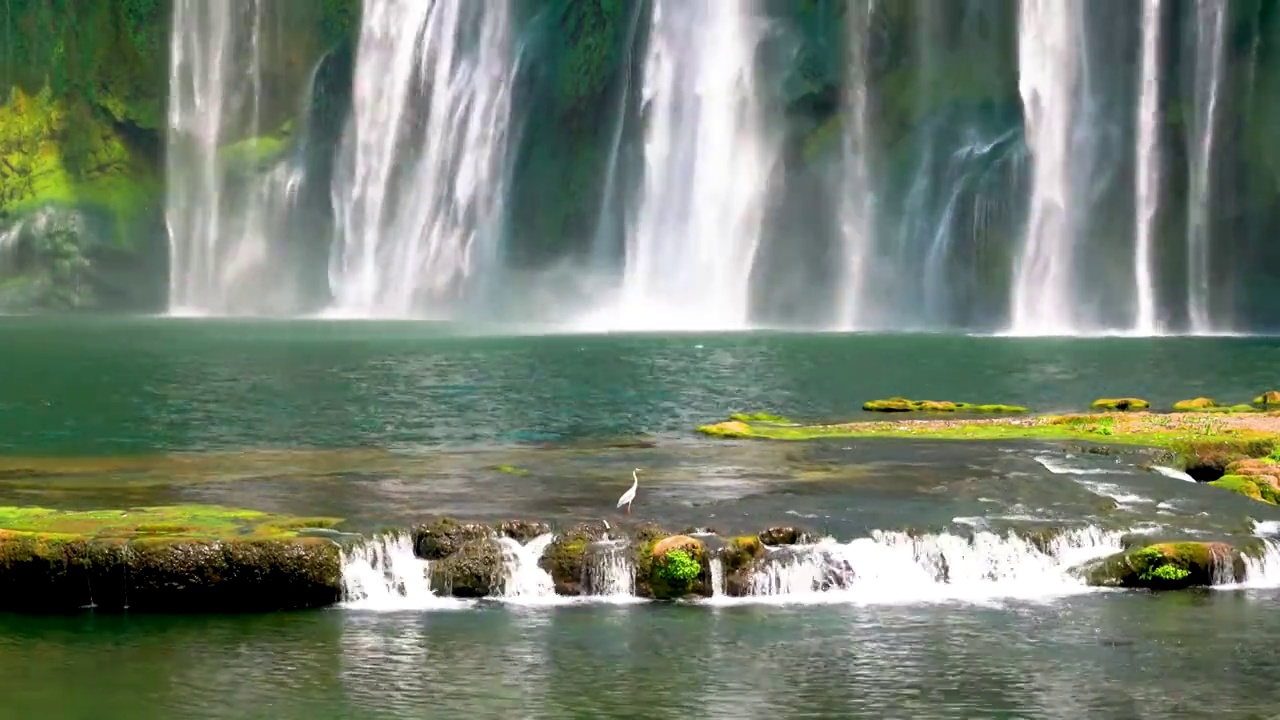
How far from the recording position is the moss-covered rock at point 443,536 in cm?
2428

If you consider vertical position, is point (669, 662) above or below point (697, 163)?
below

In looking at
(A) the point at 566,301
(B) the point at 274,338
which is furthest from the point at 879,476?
(A) the point at 566,301

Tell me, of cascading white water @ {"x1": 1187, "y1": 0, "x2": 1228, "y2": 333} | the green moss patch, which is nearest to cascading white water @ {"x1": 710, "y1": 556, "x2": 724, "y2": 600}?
the green moss patch

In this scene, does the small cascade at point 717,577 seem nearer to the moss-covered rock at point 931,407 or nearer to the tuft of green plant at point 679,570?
the tuft of green plant at point 679,570

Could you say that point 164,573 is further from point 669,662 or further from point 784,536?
point 784,536

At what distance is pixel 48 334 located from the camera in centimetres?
8294

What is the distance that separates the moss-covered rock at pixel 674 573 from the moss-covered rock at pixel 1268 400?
80.6 ft

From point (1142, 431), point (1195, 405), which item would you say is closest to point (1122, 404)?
point (1195, 405)

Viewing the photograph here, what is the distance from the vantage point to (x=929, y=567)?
24.8 m

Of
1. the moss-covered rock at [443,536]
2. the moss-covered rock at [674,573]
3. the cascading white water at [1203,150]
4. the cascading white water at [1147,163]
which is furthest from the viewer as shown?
the cascading white water at [1147,163]

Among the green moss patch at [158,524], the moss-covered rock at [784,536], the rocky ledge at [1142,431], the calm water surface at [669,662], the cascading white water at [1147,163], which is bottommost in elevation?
the calm water surface at [669,662]

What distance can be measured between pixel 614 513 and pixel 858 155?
6835 cm

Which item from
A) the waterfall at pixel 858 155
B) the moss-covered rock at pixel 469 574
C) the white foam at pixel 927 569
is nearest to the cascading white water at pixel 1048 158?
the waterfall at pixel 858 155

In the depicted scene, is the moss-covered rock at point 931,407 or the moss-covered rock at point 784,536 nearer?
the moss-covered rock at point 784,536
